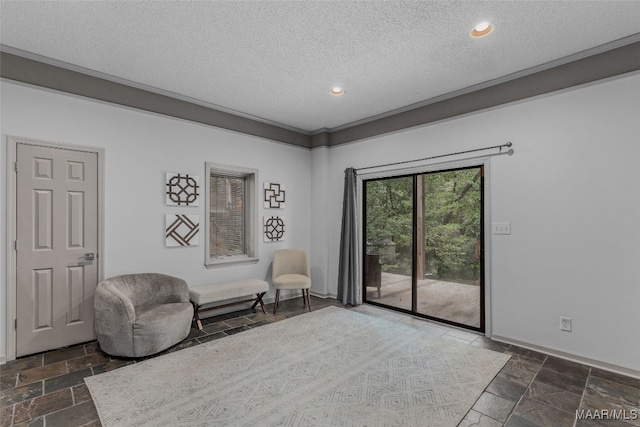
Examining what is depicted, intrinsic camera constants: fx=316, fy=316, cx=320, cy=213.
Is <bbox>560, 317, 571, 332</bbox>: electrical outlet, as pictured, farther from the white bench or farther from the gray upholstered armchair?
the gray upholstered armchair

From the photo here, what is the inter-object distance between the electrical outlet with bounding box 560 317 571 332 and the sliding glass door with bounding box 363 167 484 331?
0.77 metres

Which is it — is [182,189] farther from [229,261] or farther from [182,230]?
[229,261]

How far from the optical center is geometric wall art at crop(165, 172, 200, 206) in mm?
3936

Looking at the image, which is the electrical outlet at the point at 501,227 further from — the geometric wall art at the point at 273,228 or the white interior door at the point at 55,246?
the white interior door at the point at 55,246

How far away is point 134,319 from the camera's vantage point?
2.99 metres

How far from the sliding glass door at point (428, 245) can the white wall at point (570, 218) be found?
0.30 meters

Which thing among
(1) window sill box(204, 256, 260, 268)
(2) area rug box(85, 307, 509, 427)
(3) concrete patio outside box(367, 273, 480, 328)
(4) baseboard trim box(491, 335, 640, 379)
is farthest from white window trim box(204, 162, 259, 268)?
(4) baseboard trim box(491, 335, 640, 379)

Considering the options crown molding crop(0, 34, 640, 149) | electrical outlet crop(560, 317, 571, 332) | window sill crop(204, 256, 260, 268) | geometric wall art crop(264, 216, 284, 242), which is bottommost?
electrical outlet crop(560, 317, 571, 332)

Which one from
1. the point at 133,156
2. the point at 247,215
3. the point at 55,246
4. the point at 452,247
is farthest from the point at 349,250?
the point at 55,246

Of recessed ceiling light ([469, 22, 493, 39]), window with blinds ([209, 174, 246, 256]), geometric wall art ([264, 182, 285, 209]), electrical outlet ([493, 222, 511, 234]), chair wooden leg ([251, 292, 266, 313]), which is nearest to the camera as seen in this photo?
recessed ceiling light ([469, 22, 493, 39])

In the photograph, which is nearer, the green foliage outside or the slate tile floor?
the slate tile floor

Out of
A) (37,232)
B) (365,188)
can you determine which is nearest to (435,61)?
(365,188)

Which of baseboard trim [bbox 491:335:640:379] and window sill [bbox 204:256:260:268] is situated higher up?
window sill [bbox 204:256:260:268]

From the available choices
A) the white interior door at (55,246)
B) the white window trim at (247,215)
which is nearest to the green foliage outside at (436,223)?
the white window trim at (247,215)
